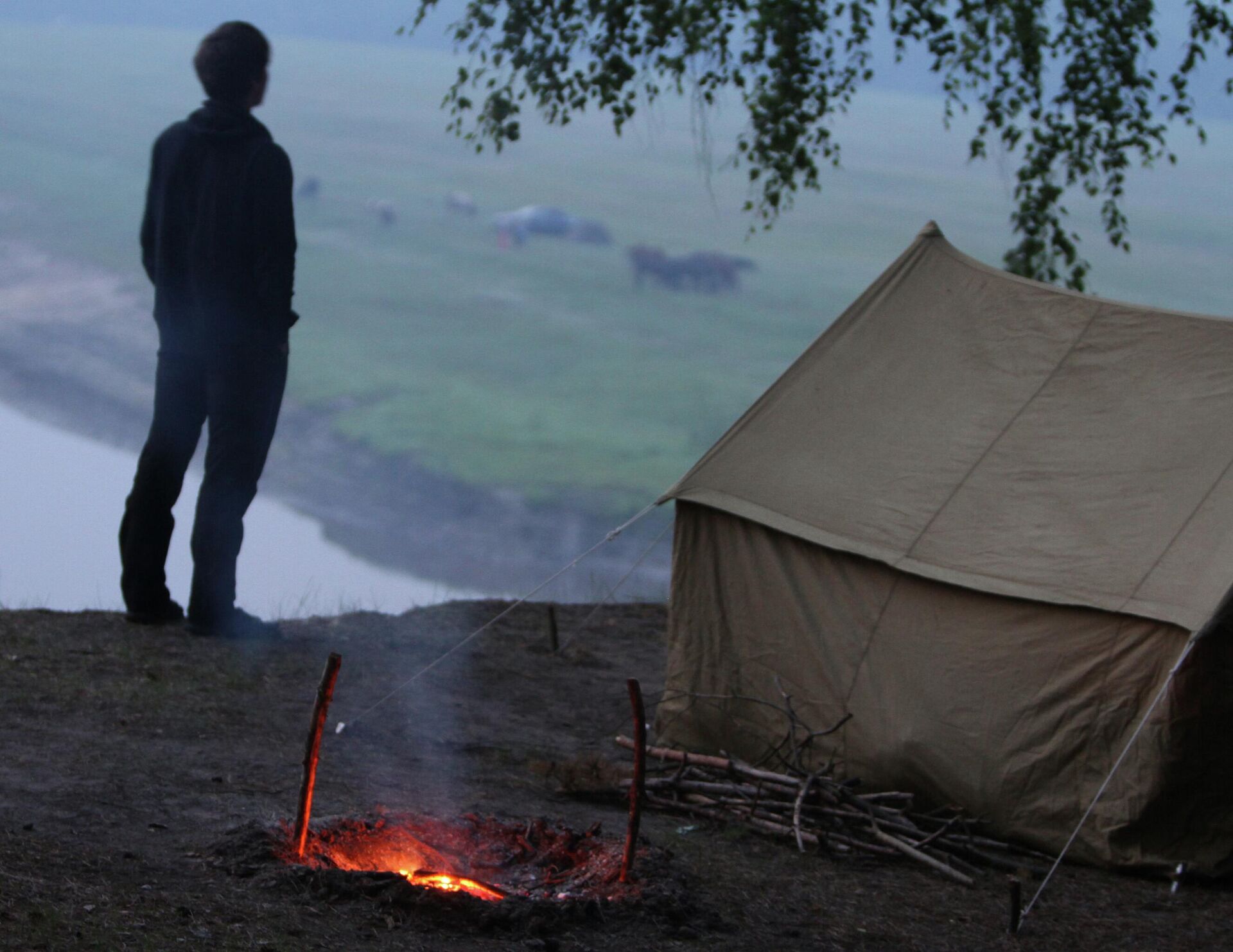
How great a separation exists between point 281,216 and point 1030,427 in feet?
9.56

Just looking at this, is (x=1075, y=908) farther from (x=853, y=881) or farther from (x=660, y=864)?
(x=660, y=864)

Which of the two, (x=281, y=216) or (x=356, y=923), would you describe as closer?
(x=356, y=923)

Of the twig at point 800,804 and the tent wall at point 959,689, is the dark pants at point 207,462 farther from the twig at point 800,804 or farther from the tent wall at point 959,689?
the twig at point 800,804

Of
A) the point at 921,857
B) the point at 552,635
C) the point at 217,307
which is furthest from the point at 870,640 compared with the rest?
the point at 217,307

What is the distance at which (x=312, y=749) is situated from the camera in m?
3.34

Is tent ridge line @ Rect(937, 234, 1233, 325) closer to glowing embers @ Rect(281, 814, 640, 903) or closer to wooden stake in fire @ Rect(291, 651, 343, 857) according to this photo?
glowing embers @ Rect(281, 814, 640, 903)

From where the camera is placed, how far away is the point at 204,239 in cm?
543

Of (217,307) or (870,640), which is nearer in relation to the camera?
(870,640)

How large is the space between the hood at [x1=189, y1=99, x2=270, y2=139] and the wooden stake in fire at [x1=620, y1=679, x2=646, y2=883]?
3.00 meters

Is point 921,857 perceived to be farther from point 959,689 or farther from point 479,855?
point 479,855

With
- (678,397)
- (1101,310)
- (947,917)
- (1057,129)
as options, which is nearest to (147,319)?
(678,397)

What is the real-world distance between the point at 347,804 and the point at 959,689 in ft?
6.81

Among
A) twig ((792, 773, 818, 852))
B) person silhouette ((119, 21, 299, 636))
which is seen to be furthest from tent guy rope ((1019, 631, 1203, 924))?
person silhouette ((119, 21, 299, 636))

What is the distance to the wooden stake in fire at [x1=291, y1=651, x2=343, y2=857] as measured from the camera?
3238 mm
